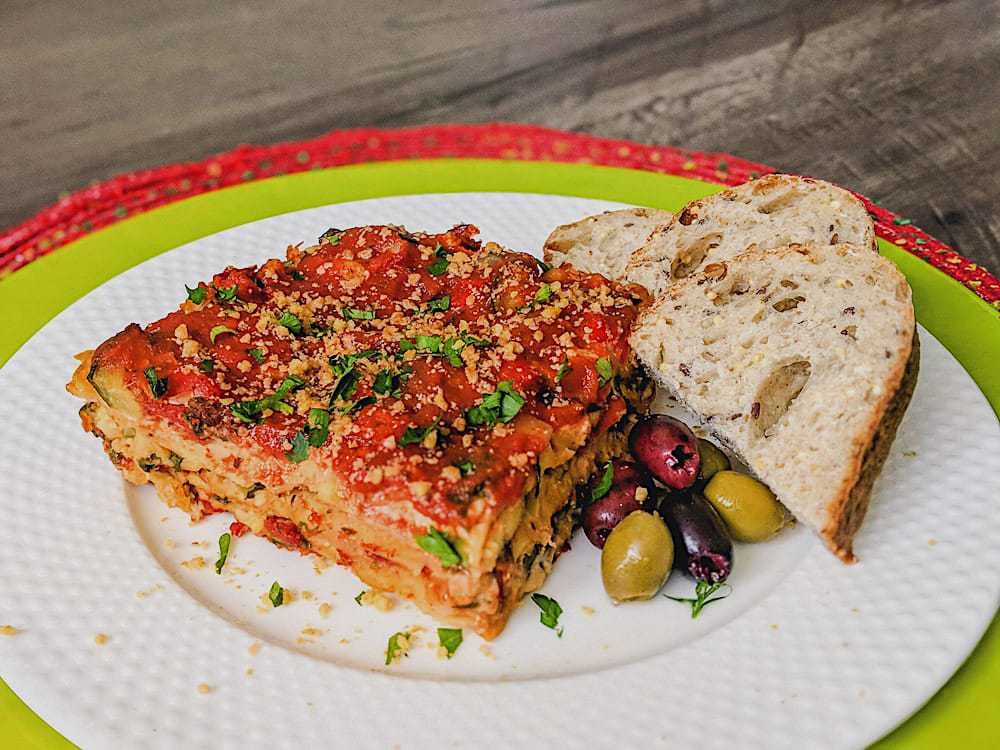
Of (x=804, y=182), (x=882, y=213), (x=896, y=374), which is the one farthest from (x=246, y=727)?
(x=882, y=213)

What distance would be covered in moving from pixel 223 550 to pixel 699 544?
1.51 metres

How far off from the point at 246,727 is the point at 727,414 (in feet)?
5.83

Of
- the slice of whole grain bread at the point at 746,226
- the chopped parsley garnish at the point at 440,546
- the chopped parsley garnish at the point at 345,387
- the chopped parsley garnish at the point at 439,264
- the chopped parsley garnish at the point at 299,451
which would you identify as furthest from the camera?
the slice of whole grain bread at the point at 746,226

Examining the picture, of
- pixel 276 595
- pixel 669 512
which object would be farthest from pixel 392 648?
pixel 669 512

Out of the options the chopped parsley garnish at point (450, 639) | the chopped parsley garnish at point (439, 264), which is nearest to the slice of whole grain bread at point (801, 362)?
the chopped parsley garnish at point (439, 264)

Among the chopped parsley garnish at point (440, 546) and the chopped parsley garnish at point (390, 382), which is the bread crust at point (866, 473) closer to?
the chopped parsley garnish at point (440, 546)

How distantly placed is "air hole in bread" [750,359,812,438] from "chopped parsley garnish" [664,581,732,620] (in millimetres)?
546

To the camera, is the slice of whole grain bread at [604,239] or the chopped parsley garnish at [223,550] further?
the slice of whole grain bread at [604,239]

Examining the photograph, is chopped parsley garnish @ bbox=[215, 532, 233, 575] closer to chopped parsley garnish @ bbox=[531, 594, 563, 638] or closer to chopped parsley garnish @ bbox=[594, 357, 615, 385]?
chopped parsley garnish @ bbox=[531, 594, 563, 638]

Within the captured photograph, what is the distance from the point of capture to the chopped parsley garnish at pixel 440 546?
2.81 m

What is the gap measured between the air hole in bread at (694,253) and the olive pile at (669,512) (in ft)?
2.44

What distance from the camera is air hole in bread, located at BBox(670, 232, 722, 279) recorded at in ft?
12.9

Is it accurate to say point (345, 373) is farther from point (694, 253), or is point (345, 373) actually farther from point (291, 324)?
point (694, 253)

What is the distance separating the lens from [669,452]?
333 centimetres
